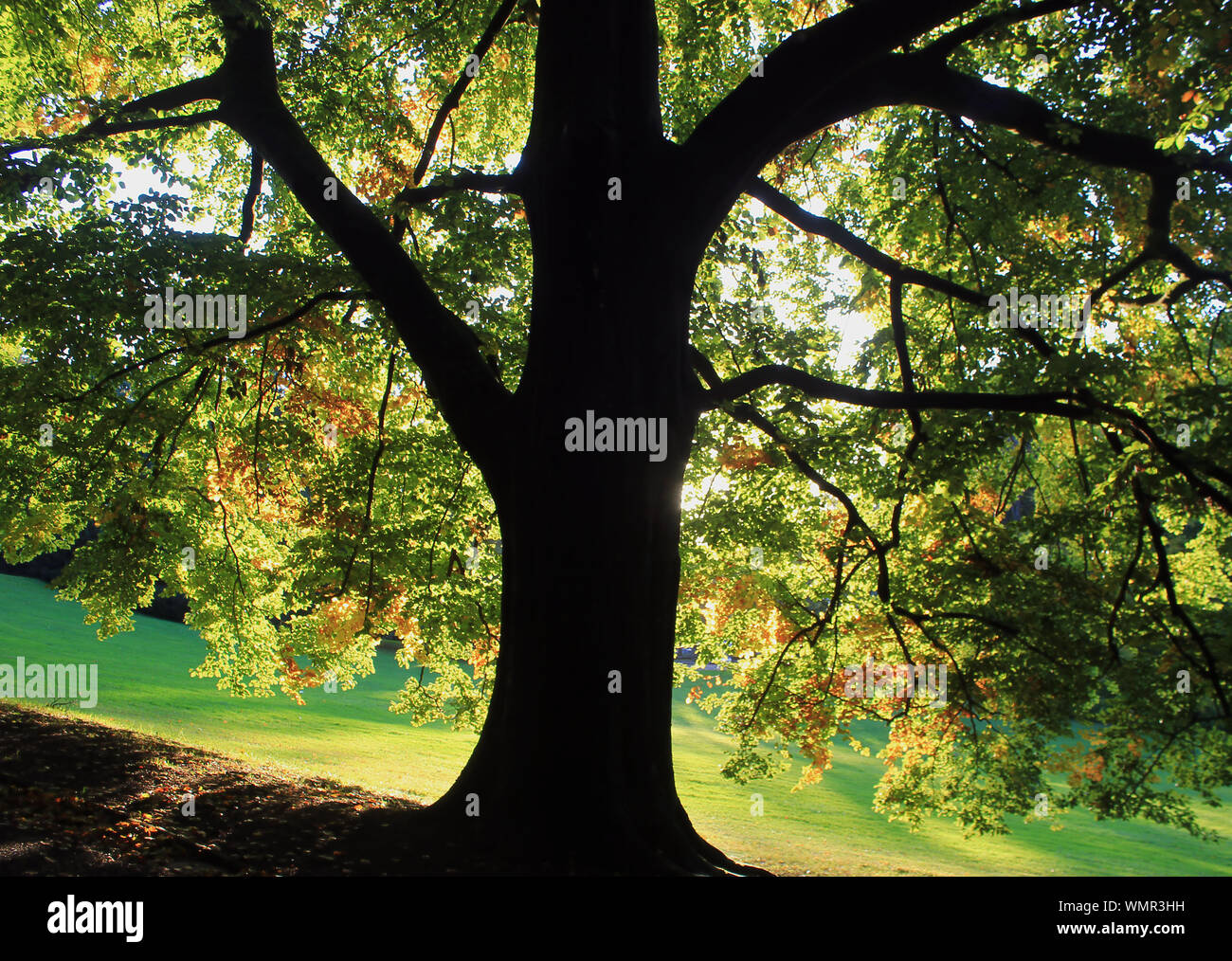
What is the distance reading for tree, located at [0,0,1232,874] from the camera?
5.30 meters

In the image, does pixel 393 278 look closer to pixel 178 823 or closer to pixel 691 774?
pixel 178 823

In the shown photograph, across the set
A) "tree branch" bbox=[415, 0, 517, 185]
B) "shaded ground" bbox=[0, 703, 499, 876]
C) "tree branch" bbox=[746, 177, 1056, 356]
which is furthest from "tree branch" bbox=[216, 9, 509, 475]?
"tree branch" bbox=[746, 177, 1056, 356]

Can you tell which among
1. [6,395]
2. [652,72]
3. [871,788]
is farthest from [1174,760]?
[871,788]

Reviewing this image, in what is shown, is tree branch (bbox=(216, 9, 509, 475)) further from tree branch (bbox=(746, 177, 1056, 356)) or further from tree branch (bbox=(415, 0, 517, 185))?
tree branch (bbox=(746, 177, 1056, 356))

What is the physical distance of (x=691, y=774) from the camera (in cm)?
2245

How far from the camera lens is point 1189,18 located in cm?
561

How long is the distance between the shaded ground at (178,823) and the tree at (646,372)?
0.58m

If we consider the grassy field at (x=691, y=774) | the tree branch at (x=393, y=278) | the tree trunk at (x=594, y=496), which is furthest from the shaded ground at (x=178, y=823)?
the grassy field at (x=691, y=774)

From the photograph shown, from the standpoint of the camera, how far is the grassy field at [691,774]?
1512 cm

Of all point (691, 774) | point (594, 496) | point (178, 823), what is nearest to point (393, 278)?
point (594, 496)

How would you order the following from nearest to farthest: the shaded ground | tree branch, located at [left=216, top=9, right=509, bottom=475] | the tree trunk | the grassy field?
the shaded ground
the tree trunk
tree branch, located at [left=216, top=9, right=509, bottom=475]
the grassy field

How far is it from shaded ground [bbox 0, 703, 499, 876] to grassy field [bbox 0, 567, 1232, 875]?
4145 millimetres

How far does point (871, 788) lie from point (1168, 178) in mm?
21765
